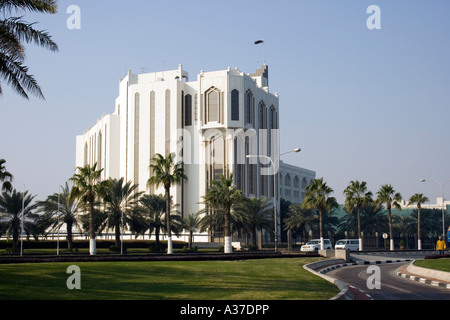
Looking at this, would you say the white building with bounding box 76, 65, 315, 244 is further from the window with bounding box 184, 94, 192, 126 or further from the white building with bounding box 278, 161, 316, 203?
the white building with bounding box 278, 161, 316, 203

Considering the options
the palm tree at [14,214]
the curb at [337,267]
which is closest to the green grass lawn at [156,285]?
the curb at [337,267]

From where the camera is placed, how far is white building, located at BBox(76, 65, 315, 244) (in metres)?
92.1

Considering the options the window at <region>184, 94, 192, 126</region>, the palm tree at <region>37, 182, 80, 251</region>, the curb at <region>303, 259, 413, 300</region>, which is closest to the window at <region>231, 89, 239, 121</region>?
the window at <region>184, 94, 192, 126</region>

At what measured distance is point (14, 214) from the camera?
2320 inches

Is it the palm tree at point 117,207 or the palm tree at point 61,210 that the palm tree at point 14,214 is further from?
the palm tree at point 117,207

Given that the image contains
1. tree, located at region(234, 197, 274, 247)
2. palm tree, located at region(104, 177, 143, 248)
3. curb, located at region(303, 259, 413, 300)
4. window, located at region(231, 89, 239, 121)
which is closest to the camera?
curb, located at region(303, 259, 413, 300)

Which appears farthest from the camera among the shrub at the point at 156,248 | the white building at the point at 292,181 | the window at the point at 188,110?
the white building at the point at 292,181

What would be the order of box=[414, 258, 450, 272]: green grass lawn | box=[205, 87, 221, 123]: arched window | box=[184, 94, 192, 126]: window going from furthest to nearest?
box=[184, 94, 192, 126]: window
box=[205, 87, 221, 123]: arched window
box=[414, 258, 450, 272]: green grass lawn

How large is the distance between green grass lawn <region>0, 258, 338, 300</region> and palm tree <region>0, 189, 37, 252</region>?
3726cm

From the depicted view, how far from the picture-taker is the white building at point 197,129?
92062 mm

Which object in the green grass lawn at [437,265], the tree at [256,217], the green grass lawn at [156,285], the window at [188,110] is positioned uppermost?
the window at [188,110]

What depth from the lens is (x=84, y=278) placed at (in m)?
20.0

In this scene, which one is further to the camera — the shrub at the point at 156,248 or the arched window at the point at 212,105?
the arched window at the point at 212,105
